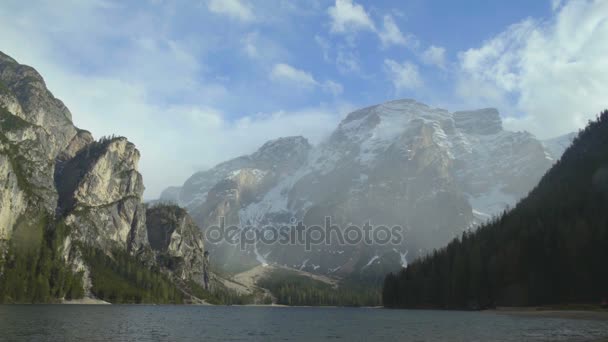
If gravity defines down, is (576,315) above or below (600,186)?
below

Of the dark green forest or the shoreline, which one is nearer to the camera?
the shoreline

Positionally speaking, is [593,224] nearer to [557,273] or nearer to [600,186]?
[557,273]

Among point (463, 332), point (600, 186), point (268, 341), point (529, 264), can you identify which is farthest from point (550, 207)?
point (268, 341)

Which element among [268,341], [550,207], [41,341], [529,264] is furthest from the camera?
[550,207]

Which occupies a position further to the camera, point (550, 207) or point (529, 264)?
point (550, 207)

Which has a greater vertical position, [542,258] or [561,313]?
[542,258]

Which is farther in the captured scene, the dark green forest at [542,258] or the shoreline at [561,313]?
the dark green forest at [542,258]

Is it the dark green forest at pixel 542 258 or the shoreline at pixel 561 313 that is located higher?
the dark green forest at pixel 542 258

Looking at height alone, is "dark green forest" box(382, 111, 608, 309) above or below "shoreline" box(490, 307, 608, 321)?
above

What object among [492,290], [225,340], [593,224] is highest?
[593,224]

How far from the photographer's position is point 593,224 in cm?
13800

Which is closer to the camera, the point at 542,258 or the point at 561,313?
the point at 561,313

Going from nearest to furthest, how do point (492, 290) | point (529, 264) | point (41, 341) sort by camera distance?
point (41, 341)
point (529, 264)
point (492, 290)

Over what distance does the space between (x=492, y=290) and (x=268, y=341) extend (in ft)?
376
